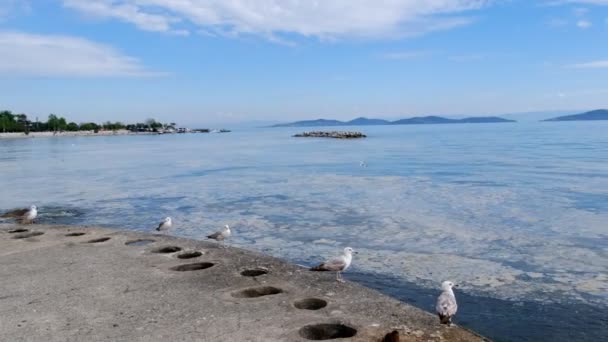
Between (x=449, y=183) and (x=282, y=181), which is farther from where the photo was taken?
(x=282, y=181)

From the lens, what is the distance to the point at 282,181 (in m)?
32.2

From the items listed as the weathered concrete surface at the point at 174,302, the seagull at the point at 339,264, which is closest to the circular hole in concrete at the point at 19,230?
the weathered concrete surface at the point at 174,302

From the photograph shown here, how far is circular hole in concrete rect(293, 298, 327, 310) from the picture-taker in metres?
9.14

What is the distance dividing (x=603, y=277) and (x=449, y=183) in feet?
56.0

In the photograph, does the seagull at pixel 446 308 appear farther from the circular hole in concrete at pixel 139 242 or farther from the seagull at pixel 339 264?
the circular hole in concrete at pixel 139 242

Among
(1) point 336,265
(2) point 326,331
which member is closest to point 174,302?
(2) point 326,331

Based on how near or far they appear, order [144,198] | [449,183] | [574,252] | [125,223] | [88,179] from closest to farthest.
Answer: [574,252]
[125,223]
[144,198]
[449,183]
[88,179]

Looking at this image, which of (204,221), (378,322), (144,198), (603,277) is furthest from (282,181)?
(378,322)

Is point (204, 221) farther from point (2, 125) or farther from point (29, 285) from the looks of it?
point (2, 125)

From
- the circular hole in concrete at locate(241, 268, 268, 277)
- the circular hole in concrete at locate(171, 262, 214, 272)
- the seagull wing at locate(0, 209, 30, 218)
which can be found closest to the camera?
the circular hole in concrete at locate(241, 268, 268, 277)

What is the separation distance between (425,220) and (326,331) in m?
11.2

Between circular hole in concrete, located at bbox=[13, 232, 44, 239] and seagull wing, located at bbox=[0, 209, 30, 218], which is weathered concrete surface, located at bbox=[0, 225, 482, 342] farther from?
seagull wing, located at bbox=[0, 209, 30, 218]

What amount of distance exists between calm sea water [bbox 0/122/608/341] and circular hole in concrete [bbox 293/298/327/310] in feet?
7.52

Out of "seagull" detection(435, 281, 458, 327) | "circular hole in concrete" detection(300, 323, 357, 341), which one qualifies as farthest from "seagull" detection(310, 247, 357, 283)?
"seagull" detection(435, 281, 458, 327)
